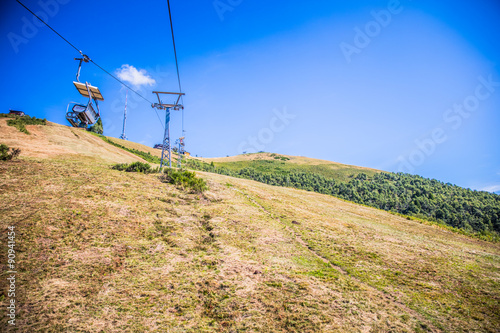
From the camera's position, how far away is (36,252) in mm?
6910

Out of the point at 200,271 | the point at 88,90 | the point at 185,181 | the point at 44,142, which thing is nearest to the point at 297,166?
the point at 185,181

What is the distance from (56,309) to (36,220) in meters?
5.08

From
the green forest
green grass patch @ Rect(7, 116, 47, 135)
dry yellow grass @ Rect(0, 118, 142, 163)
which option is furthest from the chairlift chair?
the green forest

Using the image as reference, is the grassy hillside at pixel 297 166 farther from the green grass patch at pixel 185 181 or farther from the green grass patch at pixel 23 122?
the green grass patch at pixel 185 181

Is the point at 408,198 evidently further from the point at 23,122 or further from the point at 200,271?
the point at 23,122

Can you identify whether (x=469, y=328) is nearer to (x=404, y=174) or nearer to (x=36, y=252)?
(x=36, y=252)

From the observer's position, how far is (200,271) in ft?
26.3

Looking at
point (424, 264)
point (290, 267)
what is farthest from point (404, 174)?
point (290, 267)

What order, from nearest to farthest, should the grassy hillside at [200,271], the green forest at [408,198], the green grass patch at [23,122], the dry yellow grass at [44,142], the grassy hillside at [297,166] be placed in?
1. the grassy hillside at [200,271]
2. the dry yellow grass at [44,142]
3. the green grass patch at [23,122]
4. the green forest at [408,198]
5. the grassy hillside at [297,166]

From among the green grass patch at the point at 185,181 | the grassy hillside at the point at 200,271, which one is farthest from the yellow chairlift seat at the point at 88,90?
the green grass patch at the point at 185,181

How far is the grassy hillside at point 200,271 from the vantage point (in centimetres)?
570

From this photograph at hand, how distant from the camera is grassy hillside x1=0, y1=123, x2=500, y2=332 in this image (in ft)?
18.7

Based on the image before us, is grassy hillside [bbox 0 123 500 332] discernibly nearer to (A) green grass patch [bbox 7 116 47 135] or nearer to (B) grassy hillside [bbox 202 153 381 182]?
(A) green grass patch [bbox 7 116 47 135]

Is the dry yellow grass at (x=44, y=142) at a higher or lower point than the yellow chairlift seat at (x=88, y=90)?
lower
